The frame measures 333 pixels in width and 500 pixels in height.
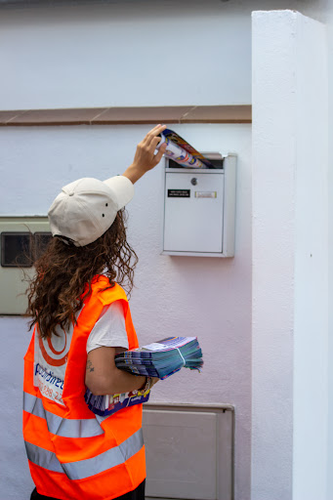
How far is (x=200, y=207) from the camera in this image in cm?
322

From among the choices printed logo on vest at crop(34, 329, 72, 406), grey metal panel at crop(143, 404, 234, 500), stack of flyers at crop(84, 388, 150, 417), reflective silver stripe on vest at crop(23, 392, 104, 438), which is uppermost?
printed logo on vest at crop(34, 329, 72, 406)

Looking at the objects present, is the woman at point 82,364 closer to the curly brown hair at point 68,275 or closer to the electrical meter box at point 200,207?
the curly brown hair at point 68,275

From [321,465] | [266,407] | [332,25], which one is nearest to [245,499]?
[321,465]

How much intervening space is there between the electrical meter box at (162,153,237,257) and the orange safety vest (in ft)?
3.65

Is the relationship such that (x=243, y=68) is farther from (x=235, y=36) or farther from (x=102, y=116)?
(x=102, y=116)

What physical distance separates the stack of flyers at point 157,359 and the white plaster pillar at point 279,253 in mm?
635

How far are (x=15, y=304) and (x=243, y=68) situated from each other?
1.85 metres

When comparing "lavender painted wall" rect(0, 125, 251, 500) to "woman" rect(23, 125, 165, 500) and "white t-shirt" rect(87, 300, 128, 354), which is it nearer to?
"woman" rect(23, 125, 165, 500)

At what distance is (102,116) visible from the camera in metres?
3.44

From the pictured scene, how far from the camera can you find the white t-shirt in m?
2.01

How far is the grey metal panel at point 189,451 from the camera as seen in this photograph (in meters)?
3.29

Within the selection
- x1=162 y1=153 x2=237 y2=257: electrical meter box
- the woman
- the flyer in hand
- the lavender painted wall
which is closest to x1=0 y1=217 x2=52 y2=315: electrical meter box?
the lavender painted wall

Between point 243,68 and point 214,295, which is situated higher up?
point 243,68

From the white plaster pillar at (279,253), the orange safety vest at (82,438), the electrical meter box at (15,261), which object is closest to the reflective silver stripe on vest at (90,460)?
the orange safety vest at (82,438)
